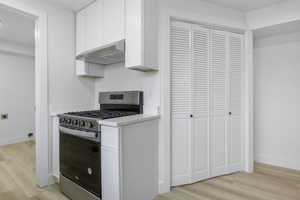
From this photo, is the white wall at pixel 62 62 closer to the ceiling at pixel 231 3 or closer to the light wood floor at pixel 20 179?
the ceiling at pixel 231 3

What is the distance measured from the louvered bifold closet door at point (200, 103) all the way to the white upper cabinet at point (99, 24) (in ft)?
3.25

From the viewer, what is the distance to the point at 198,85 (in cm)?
235

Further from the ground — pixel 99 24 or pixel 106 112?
pixel 99 24

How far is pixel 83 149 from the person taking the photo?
1.77m

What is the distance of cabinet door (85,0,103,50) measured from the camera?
2.22 metres

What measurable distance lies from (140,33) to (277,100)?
8.64 ft

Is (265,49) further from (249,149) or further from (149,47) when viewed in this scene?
(149,47)

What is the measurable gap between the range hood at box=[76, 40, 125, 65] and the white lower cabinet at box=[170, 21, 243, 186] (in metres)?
0.66

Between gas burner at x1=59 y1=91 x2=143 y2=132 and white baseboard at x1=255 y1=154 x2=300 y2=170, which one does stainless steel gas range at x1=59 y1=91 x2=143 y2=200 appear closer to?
gas burner at x1=59 y1=91 x2=143 y2=132

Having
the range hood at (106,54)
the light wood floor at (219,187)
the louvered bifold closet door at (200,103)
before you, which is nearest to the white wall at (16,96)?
the light wood floor at (219,187)

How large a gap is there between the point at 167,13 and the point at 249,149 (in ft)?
7.58

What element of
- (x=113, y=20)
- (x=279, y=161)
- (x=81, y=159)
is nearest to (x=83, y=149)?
(x=81, y=159)

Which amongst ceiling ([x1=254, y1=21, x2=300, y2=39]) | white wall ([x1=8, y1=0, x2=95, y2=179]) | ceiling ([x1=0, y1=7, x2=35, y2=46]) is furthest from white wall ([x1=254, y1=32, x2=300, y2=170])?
ceiling ([x1=0, y1=7, x2=35, y2=46])

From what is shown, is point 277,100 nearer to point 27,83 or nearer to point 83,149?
point 83,149
